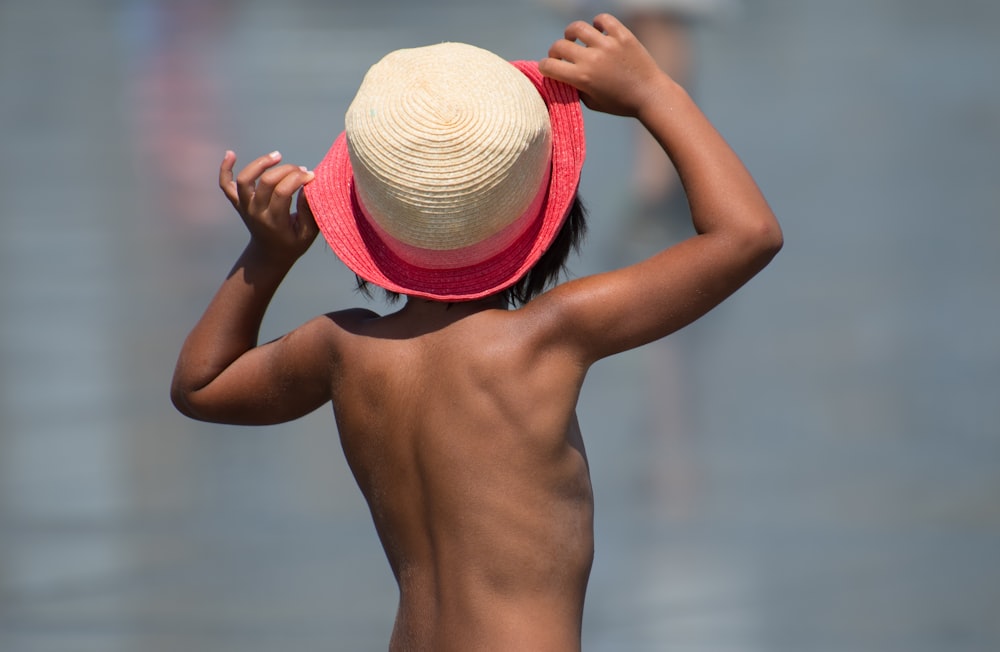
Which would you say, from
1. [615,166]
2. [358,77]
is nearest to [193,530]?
[615,166]

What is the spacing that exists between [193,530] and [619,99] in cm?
264

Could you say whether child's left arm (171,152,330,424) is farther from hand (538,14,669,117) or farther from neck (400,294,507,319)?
hand (538,14,669,117)

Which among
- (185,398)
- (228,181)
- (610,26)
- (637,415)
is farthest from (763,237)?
(637,415)

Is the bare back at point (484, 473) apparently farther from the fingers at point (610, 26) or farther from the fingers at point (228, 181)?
the fingers at point (610, 26)

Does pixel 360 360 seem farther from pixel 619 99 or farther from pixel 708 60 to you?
pixel 708 60

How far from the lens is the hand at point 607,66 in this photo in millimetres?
2078

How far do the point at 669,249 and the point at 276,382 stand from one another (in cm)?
62

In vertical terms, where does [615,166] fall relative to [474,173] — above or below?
above

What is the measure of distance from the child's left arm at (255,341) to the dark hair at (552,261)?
0.13 m

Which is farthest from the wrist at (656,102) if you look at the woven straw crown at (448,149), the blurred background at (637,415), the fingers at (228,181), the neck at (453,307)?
the blurred background at (637,415)

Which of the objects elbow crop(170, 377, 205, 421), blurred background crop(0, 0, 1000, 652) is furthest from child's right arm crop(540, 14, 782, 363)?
blurred background crop(0, 0, 1000, 652)

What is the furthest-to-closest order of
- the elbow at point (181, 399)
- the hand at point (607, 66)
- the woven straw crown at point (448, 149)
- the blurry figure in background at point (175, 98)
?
the blurry figure in background at point (175, 98) < the elbow at point (181, 399) < the hand at point (607, 66) < the woven straw crown at point (448, 149)

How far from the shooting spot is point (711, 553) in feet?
13.3

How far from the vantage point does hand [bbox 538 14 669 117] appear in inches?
81.8
